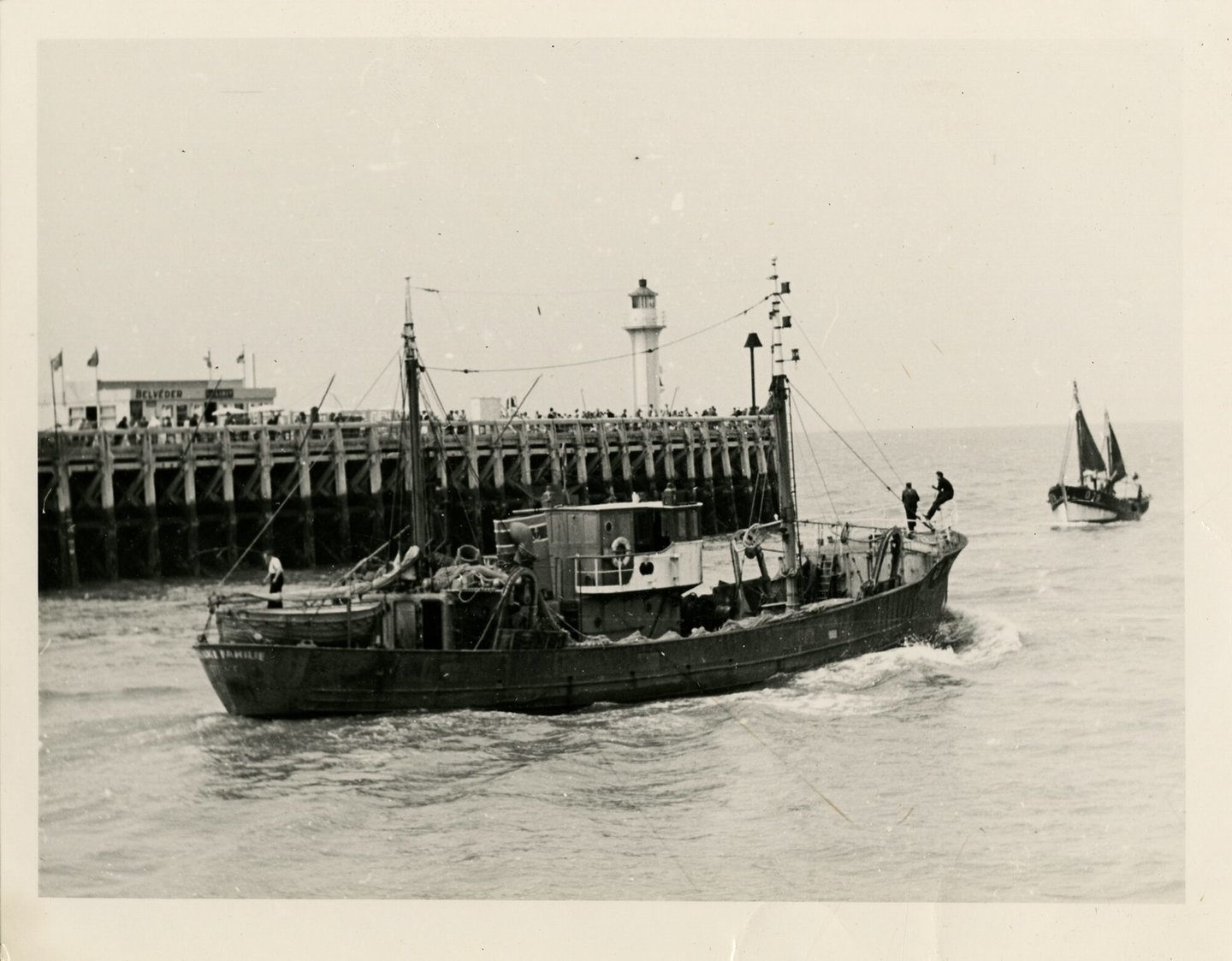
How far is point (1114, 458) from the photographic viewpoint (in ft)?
44.4

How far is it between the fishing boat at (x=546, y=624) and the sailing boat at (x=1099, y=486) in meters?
2.44

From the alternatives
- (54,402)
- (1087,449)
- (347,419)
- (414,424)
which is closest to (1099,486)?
(1087,449)

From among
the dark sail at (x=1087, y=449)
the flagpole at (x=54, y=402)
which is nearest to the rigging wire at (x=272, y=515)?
the flagpole at (x=54, y=402)

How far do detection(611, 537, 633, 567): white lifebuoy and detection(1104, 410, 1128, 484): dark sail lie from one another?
571 cm

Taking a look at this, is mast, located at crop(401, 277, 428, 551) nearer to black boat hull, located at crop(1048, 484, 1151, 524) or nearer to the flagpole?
the flagpole

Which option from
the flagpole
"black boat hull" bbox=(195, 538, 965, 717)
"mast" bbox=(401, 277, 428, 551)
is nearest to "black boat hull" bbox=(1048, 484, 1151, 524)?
"black boat hull" bbox=(195, 538, 965, 717)

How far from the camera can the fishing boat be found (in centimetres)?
1379

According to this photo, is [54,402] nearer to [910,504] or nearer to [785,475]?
[785,475]

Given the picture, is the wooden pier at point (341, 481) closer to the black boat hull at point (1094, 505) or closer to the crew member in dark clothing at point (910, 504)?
the crew member in dark clothing at point (910, 504)

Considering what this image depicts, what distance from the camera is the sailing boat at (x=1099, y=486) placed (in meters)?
13.5

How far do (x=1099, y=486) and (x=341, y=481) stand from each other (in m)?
11.6

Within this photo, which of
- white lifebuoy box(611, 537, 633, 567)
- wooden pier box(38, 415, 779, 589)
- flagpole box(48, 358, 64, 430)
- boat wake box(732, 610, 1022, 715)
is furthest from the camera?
wooden pier box(38, 415, 779, 589)

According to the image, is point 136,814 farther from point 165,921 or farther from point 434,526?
point 434,526

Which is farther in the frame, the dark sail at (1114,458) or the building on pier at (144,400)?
the dark sail at (1114,458)
